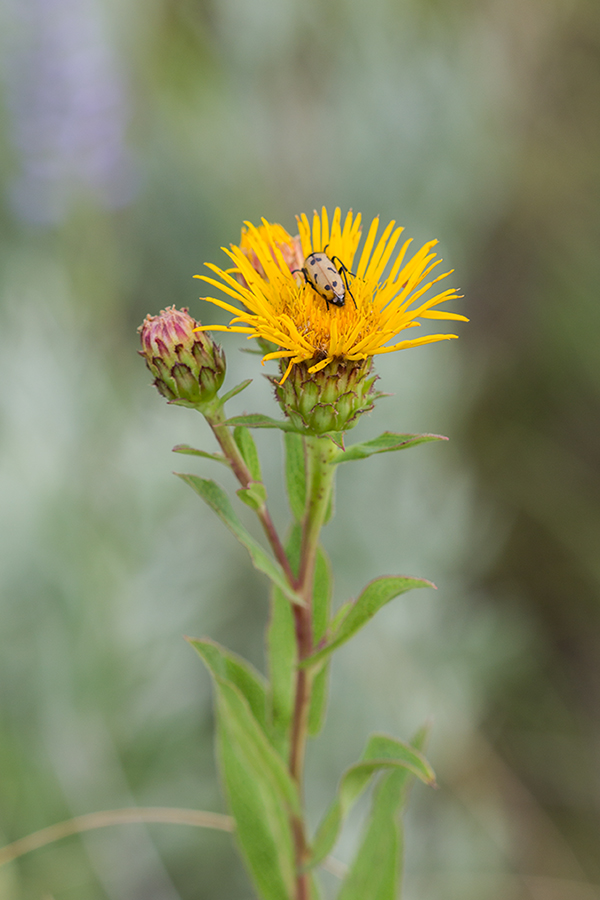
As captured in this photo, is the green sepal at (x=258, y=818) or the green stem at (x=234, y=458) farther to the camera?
the green sepal at (x=258, y=818)

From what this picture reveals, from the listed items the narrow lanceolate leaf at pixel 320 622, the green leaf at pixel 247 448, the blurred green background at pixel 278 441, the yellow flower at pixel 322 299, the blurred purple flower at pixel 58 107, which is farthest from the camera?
the blurred purple flower at pixel 58 107

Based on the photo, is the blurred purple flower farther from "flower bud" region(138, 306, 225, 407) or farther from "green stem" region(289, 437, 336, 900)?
"green stem" region(289, 437, 336, 900)

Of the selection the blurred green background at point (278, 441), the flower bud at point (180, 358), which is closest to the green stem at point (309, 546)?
the flower bud at point (180, 358)

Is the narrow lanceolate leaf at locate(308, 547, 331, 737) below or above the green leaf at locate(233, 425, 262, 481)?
below

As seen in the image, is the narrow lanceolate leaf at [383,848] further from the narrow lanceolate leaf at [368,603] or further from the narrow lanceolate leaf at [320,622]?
the narrow lanceolate leaf at [368,603]

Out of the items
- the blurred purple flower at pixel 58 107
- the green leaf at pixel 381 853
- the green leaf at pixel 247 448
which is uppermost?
the blurred purple flower at pixel 58 107

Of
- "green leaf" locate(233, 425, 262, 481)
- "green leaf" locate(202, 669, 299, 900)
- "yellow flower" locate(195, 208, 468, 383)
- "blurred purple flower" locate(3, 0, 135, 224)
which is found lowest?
"green leaf" locate(202, 669, 299, 900)

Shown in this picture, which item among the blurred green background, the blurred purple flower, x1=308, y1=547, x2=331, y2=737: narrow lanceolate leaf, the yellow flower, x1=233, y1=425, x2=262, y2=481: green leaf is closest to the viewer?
the yellow flower

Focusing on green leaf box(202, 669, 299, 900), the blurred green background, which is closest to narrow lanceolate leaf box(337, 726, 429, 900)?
green leaf box(202, 669, 299, 900)
